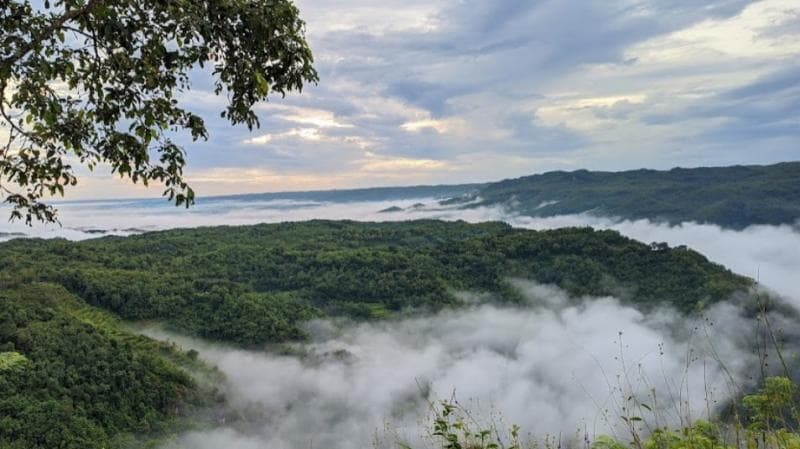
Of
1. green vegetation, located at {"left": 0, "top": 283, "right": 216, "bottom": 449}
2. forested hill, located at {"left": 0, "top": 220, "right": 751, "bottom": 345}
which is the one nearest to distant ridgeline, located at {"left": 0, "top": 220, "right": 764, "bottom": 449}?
green vegetation, located at {"left": 0, "top": 283, "right": 216, "bottom": 449}

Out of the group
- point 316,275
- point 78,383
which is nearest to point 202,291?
point 316,275

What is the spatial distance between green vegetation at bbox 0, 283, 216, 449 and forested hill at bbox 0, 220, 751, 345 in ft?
61.2

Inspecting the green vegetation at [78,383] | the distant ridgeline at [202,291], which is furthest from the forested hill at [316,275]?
the green vegetation at [78,383]

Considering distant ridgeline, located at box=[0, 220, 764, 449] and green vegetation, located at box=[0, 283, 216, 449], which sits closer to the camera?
green vegetation, located at box=[0, 283, 216, 449]

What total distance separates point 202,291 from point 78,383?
43405 mm

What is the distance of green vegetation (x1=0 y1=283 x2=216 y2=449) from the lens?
2251 inches

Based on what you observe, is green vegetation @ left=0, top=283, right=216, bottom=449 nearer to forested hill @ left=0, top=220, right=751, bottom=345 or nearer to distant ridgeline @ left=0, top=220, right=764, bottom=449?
distant ridgeline @ left=0, top=220, right=764, bottom=449

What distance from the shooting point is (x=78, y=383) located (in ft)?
217

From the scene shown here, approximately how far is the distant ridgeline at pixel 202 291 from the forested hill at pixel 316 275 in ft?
1.16

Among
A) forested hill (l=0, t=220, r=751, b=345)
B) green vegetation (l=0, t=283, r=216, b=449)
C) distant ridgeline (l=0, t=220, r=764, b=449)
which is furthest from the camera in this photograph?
forested hill (l=0, t=220, r=751, b=345)

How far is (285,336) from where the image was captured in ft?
345

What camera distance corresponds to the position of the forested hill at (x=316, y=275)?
10094 cm

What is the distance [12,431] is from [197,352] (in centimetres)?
3690

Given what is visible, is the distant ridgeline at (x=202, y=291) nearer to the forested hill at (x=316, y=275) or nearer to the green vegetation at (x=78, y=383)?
the green vegetation at (x=78, y=383)
